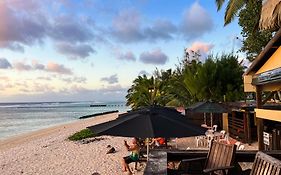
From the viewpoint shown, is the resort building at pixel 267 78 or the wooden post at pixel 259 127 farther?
the wooden post at pixel 259 127

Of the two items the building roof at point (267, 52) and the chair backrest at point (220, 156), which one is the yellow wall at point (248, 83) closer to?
the building roof at point (267, 52)

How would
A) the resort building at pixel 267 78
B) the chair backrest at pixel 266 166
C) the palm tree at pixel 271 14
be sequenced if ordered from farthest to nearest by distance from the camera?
1. the palm tree at pixel 271 14
2. the resort building at pixel 267 78
3. the chair backrest at pixel 266 166

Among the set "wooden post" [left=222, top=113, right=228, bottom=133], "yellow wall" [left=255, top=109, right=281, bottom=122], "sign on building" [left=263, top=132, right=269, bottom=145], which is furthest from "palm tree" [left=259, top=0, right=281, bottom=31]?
"wooden post" [left=222, top=113, right=228, bottom=133]

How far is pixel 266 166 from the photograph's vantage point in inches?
174

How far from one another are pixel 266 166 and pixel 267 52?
648 cm

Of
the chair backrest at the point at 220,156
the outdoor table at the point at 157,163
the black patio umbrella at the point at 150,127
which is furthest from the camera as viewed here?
the chair backrest at the point at 220,156

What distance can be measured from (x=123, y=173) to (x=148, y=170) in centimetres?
599

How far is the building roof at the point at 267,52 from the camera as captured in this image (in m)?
9.46

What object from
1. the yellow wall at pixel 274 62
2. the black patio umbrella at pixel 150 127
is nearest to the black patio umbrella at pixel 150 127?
the black patio umbrella at pixel 150 127

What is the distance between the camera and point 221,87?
86.6ft

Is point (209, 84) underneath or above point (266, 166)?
above

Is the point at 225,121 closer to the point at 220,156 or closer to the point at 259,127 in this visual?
the point at 259,127

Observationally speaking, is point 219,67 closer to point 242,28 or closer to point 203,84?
point 203,84

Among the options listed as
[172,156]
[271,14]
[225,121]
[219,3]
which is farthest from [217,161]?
[219,3]
